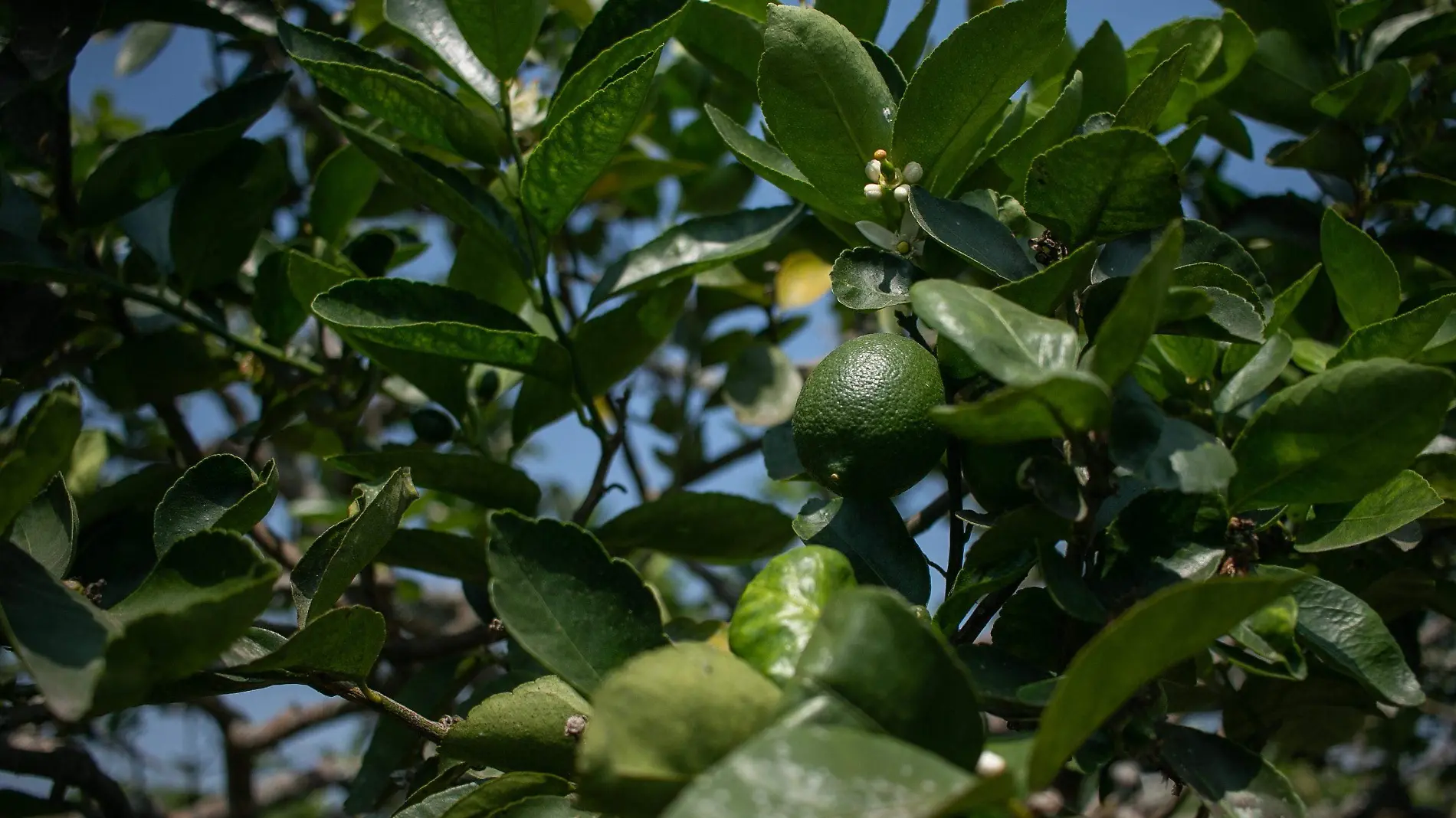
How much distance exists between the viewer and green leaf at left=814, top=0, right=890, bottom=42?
4.83 ft

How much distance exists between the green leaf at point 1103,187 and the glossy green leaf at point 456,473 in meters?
0.74

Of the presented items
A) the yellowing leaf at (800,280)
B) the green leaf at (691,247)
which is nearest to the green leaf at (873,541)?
the green leaf at (691,247)

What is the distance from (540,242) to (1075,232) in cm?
72

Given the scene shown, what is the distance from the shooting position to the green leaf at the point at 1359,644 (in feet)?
3.17

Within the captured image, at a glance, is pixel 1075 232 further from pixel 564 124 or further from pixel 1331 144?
pixel 1331 144

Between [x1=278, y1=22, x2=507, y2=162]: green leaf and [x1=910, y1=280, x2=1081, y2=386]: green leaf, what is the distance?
765 mm

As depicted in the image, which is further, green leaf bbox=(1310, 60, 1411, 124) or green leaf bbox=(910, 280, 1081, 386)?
green leaf bbox=(1310, 60, 1411, 124)

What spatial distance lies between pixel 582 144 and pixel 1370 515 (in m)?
0.88

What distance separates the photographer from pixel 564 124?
1.24m

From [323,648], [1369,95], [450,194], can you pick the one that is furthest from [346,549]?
[1369,95]

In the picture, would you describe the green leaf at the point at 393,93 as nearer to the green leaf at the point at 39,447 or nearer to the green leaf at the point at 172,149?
the green leaf at the point at 172,149

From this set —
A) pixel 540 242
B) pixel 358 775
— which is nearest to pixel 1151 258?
pixel 540 242

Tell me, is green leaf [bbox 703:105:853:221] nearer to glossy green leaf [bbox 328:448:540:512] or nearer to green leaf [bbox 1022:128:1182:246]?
green leaf [bbox 1022:128:1182:246]

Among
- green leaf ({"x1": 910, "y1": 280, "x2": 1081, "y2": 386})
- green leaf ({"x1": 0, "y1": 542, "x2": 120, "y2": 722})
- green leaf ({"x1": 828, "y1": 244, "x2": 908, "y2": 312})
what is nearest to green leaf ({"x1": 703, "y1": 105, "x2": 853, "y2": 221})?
green leaf ({"x1": 828, "y1": 244, "x2": 908, "y2": 312})
